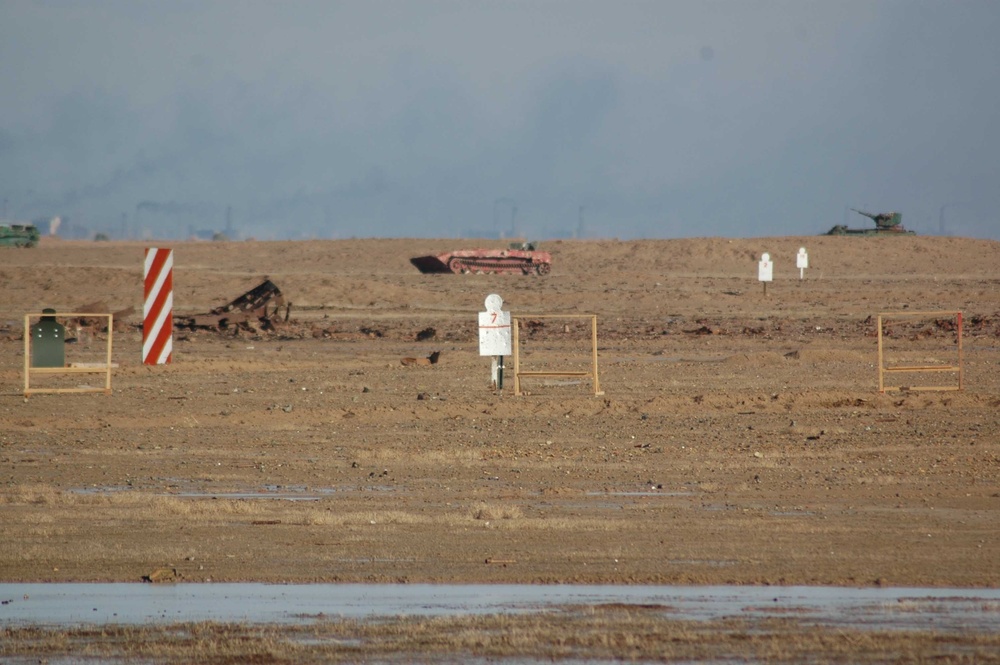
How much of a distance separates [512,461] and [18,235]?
208 feet

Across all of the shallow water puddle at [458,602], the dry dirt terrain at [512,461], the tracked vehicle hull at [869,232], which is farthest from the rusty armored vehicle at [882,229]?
the shallow water puddle at [458,602]

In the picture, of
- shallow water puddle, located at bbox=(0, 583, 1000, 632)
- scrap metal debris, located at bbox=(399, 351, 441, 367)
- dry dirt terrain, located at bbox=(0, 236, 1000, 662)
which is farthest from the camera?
scrap metal debris, located at bbox=(399, 351, 441, 367)

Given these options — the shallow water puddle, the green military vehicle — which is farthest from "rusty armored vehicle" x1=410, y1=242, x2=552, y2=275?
the shallow water puddle

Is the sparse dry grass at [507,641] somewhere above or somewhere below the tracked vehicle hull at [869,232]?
below

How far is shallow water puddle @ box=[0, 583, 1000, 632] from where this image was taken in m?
7.45

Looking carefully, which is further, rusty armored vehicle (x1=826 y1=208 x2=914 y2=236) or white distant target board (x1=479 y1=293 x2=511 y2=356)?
rusty armored vehicle (x1=826 y1=208 x2=914 y2=236)

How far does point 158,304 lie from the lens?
19656 mm

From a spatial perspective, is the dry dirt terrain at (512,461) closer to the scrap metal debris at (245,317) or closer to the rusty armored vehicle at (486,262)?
the scrap metal debris at (245,317)

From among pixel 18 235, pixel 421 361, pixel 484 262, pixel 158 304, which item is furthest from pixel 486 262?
pixel 158 304

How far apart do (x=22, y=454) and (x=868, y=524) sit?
848 cm

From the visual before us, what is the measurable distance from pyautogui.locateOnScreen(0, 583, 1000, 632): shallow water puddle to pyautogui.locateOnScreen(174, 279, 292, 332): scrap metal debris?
2363 centimetres

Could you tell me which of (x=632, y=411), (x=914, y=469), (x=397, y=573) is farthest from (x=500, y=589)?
(x=632, y=411)

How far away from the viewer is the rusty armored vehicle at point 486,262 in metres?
56.4

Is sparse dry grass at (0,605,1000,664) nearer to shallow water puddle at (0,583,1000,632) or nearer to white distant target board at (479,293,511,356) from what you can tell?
shallow water puddle at (0,583,1000,632)
